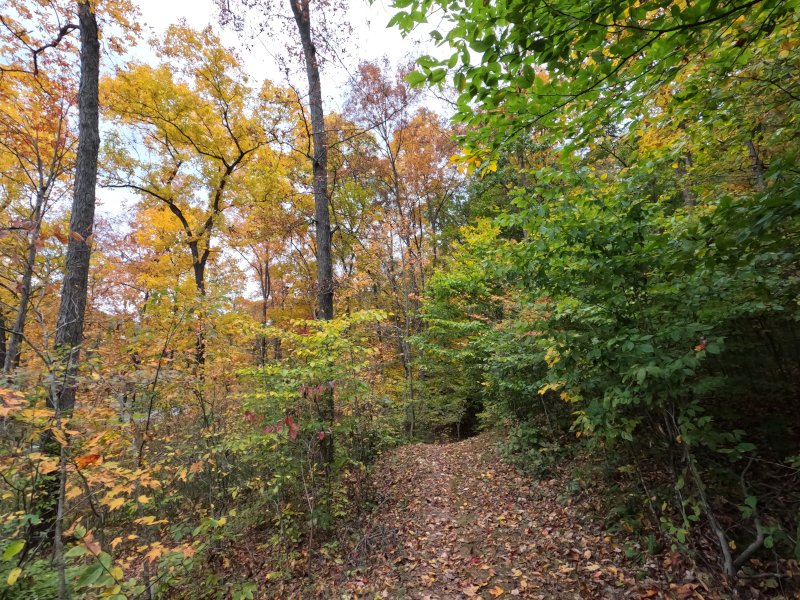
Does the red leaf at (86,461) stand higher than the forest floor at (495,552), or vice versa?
the red leaf at (86,461)

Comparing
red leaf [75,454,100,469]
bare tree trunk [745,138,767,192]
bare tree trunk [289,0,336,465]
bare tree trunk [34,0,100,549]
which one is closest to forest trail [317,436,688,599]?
red leaf [75,454,100,469]

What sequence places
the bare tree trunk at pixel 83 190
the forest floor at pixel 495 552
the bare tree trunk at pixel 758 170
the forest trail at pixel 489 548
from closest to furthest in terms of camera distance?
the forest floor at pixel 495 552 → the forest trail at pixel 489 548 → the bare tree trunk at pixel 758 170 → the bare tree trunk at pixel 83 190

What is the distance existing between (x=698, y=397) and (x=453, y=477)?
4581 mm

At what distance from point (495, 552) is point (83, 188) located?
8133 millimetres

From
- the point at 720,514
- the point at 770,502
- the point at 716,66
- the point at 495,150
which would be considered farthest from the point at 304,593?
the point at 716,66

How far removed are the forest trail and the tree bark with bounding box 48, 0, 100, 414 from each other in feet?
16.8

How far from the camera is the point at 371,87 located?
512 inches

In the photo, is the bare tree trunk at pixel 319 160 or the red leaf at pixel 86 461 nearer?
the red leaf at pixel 86 461

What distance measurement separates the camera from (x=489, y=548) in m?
4.63

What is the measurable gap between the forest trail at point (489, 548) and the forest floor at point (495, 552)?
0.04 ft

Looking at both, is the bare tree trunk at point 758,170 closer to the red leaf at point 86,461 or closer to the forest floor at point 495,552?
the forest floor at point 495,552

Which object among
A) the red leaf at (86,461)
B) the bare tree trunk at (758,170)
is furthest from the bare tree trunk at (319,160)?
the bare tree trunk at (758,170)

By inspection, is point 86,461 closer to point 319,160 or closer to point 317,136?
point 319,160

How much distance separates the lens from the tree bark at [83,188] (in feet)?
16.8
